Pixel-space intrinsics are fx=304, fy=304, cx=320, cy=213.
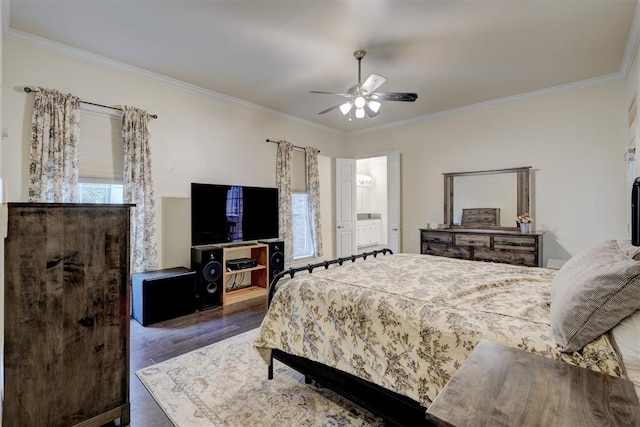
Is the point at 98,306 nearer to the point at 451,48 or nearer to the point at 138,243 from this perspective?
the point at 138,243

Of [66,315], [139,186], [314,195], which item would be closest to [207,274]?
[139,186]

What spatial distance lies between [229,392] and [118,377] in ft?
2.38

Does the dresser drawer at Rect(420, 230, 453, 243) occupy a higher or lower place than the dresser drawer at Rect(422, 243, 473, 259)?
higher

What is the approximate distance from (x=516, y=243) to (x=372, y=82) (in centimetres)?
289

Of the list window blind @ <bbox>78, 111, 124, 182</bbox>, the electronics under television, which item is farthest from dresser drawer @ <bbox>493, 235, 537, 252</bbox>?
window blind @ <bbox>78, 111, 124, 182</bbox>

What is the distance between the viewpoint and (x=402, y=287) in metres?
2.01

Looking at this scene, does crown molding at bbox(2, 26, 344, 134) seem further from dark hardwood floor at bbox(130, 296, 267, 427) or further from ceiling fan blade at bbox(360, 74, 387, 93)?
dark hardwood floor at bbox(130, 296, 267, 427)

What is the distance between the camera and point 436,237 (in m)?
4.70

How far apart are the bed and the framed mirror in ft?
7.29

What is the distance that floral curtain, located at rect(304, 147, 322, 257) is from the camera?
557 cm

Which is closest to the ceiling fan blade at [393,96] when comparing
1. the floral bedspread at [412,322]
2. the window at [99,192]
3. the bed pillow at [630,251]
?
the floral bedspread at [412,322]

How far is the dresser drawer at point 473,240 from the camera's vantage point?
4277 mm

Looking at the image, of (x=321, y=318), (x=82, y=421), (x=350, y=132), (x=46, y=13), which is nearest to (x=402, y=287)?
(x=321, y=318)

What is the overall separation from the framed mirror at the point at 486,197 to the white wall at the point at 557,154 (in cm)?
12
